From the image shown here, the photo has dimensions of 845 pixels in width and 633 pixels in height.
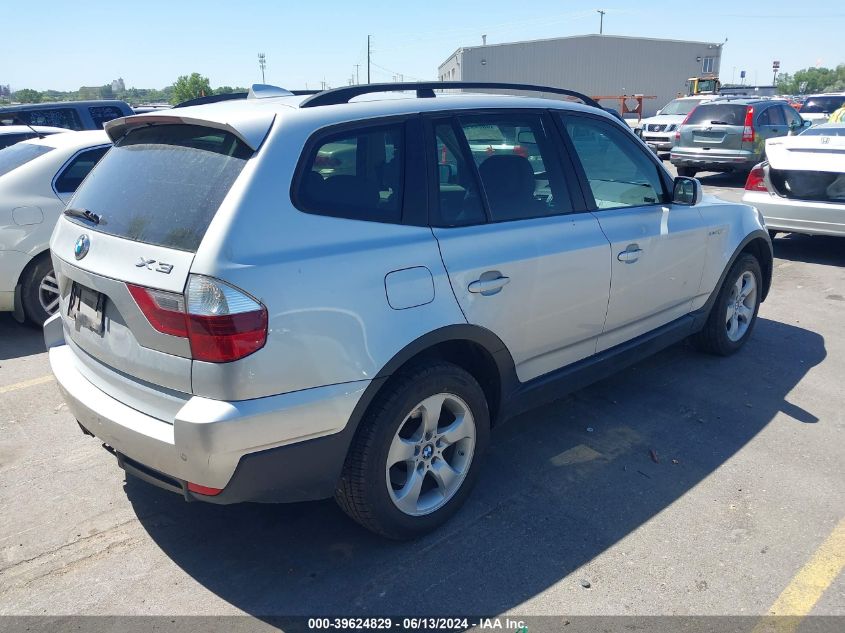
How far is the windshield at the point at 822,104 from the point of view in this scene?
21750 millimetres

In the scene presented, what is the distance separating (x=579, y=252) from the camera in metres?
3.64

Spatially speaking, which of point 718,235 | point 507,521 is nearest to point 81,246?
point 507,521

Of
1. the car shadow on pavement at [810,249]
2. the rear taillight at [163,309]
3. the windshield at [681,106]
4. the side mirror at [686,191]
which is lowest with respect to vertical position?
the car shadow on pavement at [810,249]

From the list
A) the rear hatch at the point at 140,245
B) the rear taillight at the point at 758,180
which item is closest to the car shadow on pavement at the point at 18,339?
the rear hatch at the point at 140,245

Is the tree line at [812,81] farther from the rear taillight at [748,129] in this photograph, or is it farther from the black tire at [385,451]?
the black tire at [385,451]

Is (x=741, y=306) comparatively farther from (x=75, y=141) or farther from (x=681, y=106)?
(x=681, y=106)

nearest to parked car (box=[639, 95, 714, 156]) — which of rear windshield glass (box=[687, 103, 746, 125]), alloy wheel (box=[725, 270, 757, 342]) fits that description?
rear windshield glass (box=[687, 103, 746, 125])

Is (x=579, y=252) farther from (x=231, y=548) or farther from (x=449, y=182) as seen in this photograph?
(x=231, y=548)

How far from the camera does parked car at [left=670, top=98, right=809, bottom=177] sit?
14180 mm

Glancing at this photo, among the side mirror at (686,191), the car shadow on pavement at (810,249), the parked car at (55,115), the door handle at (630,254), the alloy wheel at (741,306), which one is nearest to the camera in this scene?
the door handle at (630,254)

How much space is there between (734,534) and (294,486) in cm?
199

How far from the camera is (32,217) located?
5.81 meters

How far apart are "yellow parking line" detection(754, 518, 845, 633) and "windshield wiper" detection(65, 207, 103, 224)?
3075 millimetres

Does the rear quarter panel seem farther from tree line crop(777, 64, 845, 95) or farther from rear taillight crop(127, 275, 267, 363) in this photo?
tree line crop(777, 64, 845, 95)
